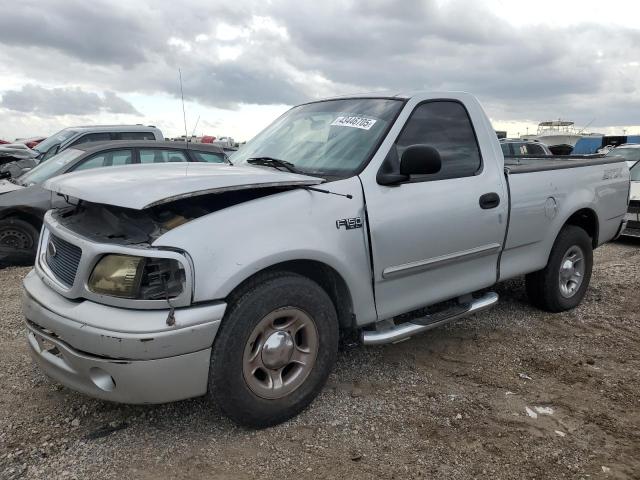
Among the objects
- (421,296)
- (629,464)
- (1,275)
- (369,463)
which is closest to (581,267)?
(421,296)

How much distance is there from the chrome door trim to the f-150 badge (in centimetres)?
37

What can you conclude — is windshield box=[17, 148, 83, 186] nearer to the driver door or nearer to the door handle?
the driver door

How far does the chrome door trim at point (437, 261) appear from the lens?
11.1 ft

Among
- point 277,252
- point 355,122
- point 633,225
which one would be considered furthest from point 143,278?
point 633,225

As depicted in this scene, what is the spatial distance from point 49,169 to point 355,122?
5184mm

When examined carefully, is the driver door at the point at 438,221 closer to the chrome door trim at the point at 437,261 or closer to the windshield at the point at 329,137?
the chrome door trim at the point at 437,261

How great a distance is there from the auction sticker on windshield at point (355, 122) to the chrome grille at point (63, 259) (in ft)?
6.34

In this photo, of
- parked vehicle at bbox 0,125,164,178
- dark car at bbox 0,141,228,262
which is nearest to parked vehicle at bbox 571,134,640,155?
parked vehicle at bbox 0,125,164,178

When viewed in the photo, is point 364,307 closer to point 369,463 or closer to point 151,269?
point 369,463

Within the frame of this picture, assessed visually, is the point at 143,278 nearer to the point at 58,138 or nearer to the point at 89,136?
the point at 89,136

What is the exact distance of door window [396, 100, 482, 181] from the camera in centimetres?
371

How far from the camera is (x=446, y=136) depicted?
397cm

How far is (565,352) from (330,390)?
79.0 inches

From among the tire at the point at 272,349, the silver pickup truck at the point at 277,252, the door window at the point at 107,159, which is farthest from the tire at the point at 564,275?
the door window at the point at 107,159
